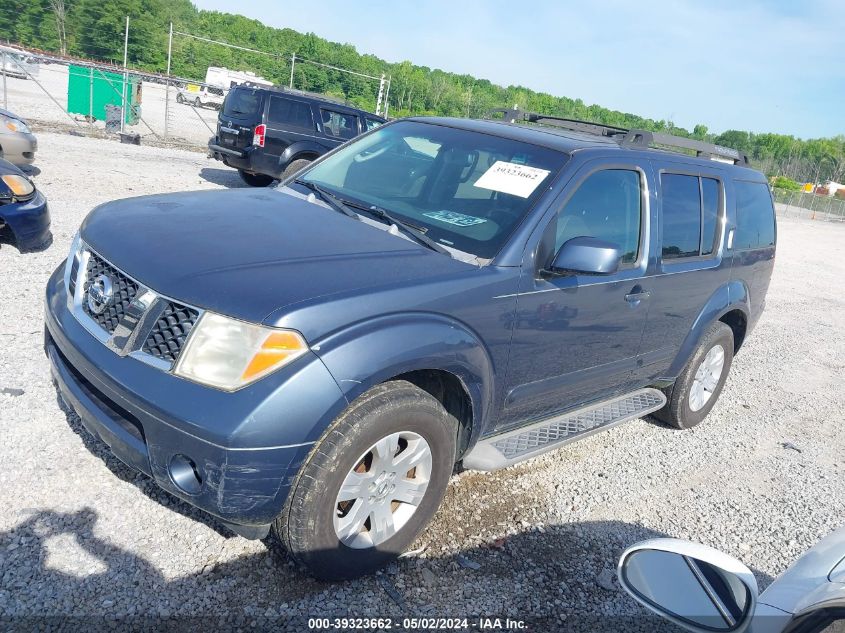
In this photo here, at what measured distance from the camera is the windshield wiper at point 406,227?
327 centimetres

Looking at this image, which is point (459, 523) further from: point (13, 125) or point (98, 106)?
point (98, 106)

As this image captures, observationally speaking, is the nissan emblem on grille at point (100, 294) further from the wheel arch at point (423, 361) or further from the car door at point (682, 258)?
the car door at point (682, 258)

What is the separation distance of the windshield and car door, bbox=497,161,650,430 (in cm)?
21

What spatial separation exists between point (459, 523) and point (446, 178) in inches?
73.0

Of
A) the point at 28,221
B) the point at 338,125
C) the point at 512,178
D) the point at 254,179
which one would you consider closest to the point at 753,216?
the point at 512,178

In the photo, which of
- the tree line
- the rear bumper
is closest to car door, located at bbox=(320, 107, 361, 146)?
the rear bumper

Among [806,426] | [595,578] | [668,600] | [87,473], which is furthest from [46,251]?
[806,426]

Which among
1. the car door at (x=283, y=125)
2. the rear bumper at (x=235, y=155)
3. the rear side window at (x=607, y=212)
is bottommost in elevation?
the rear bumper at (x=235, y=155)

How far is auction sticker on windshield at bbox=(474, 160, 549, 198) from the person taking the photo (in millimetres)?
3545

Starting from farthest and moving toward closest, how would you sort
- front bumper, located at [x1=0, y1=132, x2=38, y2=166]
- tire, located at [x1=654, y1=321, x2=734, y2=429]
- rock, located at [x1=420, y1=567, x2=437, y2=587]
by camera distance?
front bumper, located at [x1=0, y1=132, x2=38, y2=166], tire, located at [x1=654, y1=321, x2=734, y2=429], rock, located at [x1=420, y1=567, x2=437, y2=587]

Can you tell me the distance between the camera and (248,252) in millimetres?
2877

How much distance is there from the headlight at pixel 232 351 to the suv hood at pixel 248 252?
A: 0.06 m

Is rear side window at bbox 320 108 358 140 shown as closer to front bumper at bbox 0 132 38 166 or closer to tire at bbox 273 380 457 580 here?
A: front bumper at bbox 0 132 38 166

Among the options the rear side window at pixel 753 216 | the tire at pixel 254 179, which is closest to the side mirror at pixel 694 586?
the rear side window at pixel 753 216
